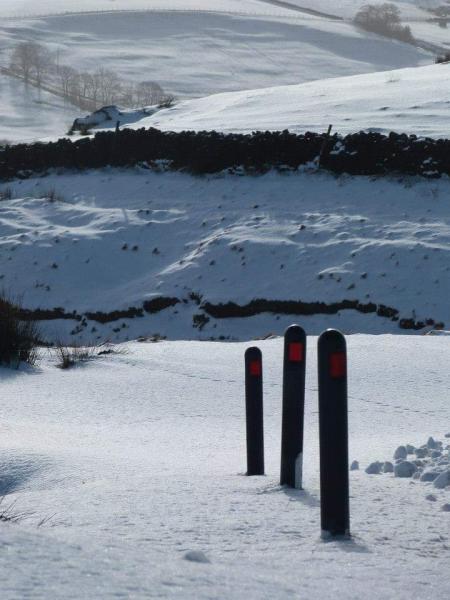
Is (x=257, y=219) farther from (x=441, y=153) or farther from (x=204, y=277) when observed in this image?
(x=441, y=153)

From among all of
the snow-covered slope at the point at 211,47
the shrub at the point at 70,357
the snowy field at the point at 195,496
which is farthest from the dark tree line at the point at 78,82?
the snowy field at the point at 195,496

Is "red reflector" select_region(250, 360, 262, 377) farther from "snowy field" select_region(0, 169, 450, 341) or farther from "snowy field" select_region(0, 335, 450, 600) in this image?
"snowy field" select_region(0, 169, 450, 341)

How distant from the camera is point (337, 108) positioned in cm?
2730

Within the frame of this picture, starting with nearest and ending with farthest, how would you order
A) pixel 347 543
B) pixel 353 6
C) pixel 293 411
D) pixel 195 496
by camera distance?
1. pixel 347 543
2. pixel 195 496
3. pixel 293 411
4. pixel 353 6

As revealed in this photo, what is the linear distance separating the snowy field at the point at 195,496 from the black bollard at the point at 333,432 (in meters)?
0.11

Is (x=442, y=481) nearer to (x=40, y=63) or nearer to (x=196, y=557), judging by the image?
(x=196, y=557)

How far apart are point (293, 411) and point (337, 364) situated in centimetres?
93

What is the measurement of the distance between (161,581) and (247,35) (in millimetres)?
80953

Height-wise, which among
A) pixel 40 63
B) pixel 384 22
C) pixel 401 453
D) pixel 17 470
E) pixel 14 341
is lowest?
pixel 14 341

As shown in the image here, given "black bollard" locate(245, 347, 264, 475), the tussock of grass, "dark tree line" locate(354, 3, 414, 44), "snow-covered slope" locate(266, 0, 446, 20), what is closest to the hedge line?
the tussock of grass

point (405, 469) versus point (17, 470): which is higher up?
point (405, 469)

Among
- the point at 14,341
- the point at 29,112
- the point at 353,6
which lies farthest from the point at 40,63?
the point at 14,341

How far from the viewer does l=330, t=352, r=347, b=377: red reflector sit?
3.56 meters

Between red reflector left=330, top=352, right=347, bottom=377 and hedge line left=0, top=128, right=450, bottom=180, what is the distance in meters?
18.0
